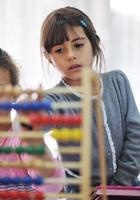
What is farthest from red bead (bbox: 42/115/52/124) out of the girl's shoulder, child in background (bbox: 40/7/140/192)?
the girl's shoulder

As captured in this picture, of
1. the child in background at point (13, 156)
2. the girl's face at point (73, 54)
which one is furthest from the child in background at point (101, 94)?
the child in background at point (13, 156)

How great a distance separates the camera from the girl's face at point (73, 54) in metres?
1.01

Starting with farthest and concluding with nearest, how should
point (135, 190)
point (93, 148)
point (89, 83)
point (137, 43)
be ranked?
point (137, 43) → point (93, 148) → point (135, 190) → point (89, 83)

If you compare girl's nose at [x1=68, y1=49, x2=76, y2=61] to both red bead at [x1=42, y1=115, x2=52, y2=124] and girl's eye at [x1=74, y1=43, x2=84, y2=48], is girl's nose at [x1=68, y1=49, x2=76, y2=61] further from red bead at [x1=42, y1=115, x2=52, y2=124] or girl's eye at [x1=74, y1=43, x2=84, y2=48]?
red bead at [x1=42, y1=115, x2=52, y2=124]

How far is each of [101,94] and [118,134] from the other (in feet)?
0.36

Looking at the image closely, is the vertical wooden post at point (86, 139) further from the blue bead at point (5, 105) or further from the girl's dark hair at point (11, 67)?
the girl's dark hair at point (11, 67)

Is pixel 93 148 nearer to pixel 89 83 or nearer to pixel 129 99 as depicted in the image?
pixel 129 99

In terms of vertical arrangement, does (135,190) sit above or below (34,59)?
below

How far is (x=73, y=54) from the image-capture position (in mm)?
1007

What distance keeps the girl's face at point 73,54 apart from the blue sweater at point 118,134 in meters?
0.06

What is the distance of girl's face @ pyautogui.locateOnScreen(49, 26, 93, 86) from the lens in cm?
101

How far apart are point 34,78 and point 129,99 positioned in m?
0.53

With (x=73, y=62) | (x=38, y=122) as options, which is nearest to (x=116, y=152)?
(x=73, y=62)

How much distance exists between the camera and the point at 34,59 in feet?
4.98
